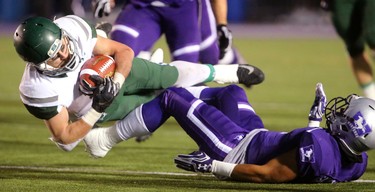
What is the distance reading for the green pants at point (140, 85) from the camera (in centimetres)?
613

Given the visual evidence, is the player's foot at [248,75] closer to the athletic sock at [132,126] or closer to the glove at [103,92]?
the athletic sock at [132,126]

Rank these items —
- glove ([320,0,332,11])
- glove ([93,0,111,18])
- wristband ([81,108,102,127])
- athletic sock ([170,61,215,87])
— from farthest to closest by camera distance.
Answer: glove ([320,0,332,11]) → glove ([93,0,111,18]) → athletic sock ([170,61,215,87]) → wristband ([81,108,102,127])

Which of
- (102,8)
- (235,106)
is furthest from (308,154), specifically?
(102,8)

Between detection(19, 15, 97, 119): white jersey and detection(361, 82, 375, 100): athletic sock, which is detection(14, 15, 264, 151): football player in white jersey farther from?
detection(361, 82, 375, 100): athletic sock

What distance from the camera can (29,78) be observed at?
5.74 m

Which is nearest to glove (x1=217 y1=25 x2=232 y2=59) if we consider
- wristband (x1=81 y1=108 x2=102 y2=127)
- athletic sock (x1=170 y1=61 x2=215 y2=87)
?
athletic sock (x1=170 y1=61 x2=215 y2=87)

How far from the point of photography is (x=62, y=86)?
18.9 ft

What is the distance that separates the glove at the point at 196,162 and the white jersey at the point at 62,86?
0.81m

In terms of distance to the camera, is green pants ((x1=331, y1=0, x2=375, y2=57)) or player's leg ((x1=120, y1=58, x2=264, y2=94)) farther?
green pants ((x1=331, y1=0, x2=375, y2=57))

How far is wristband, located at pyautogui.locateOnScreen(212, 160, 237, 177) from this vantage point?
547 centimetres

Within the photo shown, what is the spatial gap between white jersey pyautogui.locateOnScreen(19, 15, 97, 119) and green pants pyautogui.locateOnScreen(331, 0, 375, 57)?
302cm

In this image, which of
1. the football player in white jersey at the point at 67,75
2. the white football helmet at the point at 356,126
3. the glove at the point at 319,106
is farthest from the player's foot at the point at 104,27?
the white football helmet at the point at 356,126

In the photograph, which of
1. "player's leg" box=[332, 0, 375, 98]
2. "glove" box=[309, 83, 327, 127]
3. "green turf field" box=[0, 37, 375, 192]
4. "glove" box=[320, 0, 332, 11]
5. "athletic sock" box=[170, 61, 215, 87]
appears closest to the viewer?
"green turf field" box=[0, 37, 375, 192]

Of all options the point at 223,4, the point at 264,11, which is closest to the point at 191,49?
the point at 223,4
